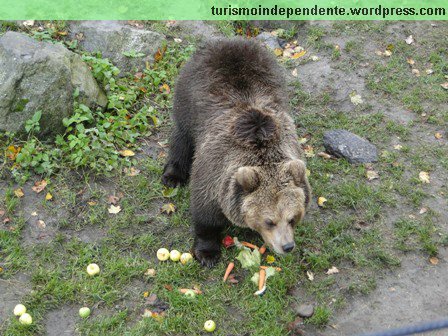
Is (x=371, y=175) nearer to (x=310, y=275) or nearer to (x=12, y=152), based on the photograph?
(x=310, y=275)

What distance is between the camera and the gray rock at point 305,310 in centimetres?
464

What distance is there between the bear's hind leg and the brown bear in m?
0.01

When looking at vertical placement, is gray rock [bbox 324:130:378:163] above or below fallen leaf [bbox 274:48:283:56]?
below

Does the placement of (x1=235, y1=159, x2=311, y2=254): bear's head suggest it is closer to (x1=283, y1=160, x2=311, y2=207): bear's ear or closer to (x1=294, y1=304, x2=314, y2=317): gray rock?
(x1=283, y1=160, x2=311, y2=207): bear's ear

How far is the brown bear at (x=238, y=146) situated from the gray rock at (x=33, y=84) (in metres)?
1.30

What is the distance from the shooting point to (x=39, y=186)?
5.60 m

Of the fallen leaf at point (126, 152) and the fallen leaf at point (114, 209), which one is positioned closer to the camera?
the fallen leaf at point (114, 209)

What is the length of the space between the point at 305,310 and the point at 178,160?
2150 mm

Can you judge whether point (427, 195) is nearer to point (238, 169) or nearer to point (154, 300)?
point (238, 169)

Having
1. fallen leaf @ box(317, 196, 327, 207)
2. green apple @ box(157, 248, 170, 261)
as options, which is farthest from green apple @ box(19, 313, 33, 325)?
fallen leaf @ box(317, 196, 327, 207)

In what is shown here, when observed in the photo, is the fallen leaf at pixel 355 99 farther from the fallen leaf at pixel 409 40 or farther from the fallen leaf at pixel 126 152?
the fallen leaf at pixel 126 152

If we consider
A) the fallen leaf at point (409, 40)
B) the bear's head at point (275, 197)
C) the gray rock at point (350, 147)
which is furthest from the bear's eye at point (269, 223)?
the fallen leaf at point (409, 40)

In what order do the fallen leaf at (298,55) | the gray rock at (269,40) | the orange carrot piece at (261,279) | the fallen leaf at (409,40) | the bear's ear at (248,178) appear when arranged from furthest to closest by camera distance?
the fallen leaf at (409,40) → the gray rock at (269,40) → the fallen leaf at (298,55) → the orange carrot piece at (261,279) → the bear's ear at (248,178)

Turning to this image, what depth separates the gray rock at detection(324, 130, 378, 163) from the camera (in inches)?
247
